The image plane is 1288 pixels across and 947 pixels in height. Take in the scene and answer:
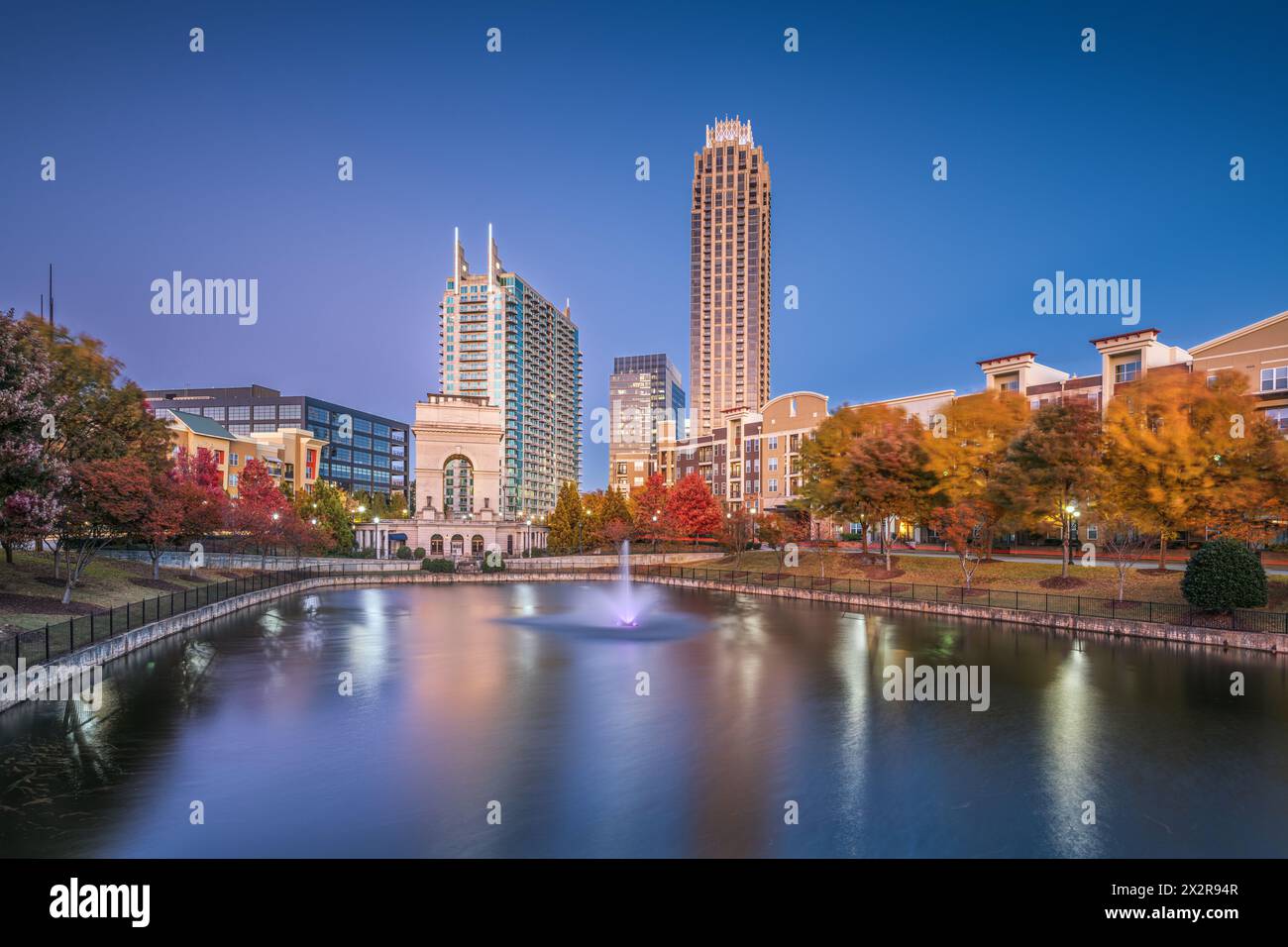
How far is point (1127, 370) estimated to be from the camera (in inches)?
1909

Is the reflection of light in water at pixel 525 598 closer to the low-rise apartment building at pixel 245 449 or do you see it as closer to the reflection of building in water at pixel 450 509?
the reflection of building in water at pixel 450 509

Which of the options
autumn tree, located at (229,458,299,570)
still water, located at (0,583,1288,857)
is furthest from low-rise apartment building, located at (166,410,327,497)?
still water, located at (0,583,1288,857)

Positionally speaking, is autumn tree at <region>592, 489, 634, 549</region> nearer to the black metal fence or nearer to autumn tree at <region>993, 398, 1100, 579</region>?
the black metal fence

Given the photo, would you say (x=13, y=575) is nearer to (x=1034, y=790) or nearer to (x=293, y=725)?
(x=293, y=725)

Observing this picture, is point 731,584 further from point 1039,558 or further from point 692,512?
point 1039,558

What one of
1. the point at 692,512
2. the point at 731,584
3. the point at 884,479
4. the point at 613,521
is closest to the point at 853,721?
the point at 884,479

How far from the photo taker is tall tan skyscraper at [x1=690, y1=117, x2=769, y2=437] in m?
135

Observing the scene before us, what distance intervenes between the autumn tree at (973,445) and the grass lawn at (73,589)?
4498cm

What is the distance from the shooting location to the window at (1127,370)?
47.8m

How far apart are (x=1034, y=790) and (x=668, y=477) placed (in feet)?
353

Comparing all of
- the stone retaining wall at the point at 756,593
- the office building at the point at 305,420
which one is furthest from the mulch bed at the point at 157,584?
the office building at the point at 305,420

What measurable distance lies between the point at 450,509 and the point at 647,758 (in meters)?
70.8

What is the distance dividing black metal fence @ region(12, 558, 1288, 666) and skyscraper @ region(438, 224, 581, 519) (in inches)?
3010
